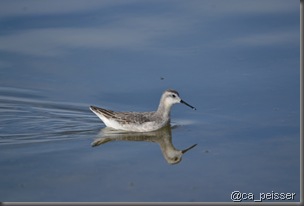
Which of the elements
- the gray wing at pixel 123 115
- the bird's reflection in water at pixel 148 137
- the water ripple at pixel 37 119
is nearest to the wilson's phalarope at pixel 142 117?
the gray wing at pixel 123 115

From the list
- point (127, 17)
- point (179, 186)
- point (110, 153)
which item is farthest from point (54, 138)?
point (127, 17)

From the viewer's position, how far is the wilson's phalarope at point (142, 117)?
51.3 ft

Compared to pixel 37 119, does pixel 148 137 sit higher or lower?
lower

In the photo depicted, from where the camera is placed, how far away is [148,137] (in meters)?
15.7

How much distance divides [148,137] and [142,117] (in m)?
0.46

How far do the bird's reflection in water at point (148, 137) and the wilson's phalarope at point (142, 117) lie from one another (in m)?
0.13

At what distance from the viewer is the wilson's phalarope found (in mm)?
15648

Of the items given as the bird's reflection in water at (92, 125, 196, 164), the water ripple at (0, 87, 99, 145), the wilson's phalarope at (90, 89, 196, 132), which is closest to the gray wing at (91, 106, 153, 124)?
the wilson's phalarope at (90, 89, 196, 132)

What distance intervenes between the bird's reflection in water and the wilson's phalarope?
0.13 metres

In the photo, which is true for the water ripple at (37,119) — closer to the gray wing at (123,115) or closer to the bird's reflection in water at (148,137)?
the bird's reflection in water at (148,137)

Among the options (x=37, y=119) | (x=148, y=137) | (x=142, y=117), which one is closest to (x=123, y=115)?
(x=142, y=117)

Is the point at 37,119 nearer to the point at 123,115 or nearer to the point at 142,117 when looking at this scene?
the point at 123,115

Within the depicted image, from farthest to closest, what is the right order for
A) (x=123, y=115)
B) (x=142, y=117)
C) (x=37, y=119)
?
(x=37, y=119) < (x=142, y=117) < (x=123, y=115)

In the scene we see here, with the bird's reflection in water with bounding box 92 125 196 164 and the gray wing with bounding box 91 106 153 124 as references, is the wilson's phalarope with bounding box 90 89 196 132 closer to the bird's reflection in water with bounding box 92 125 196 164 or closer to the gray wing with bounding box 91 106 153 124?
the gray wing with bounding box 91 106 153 124
